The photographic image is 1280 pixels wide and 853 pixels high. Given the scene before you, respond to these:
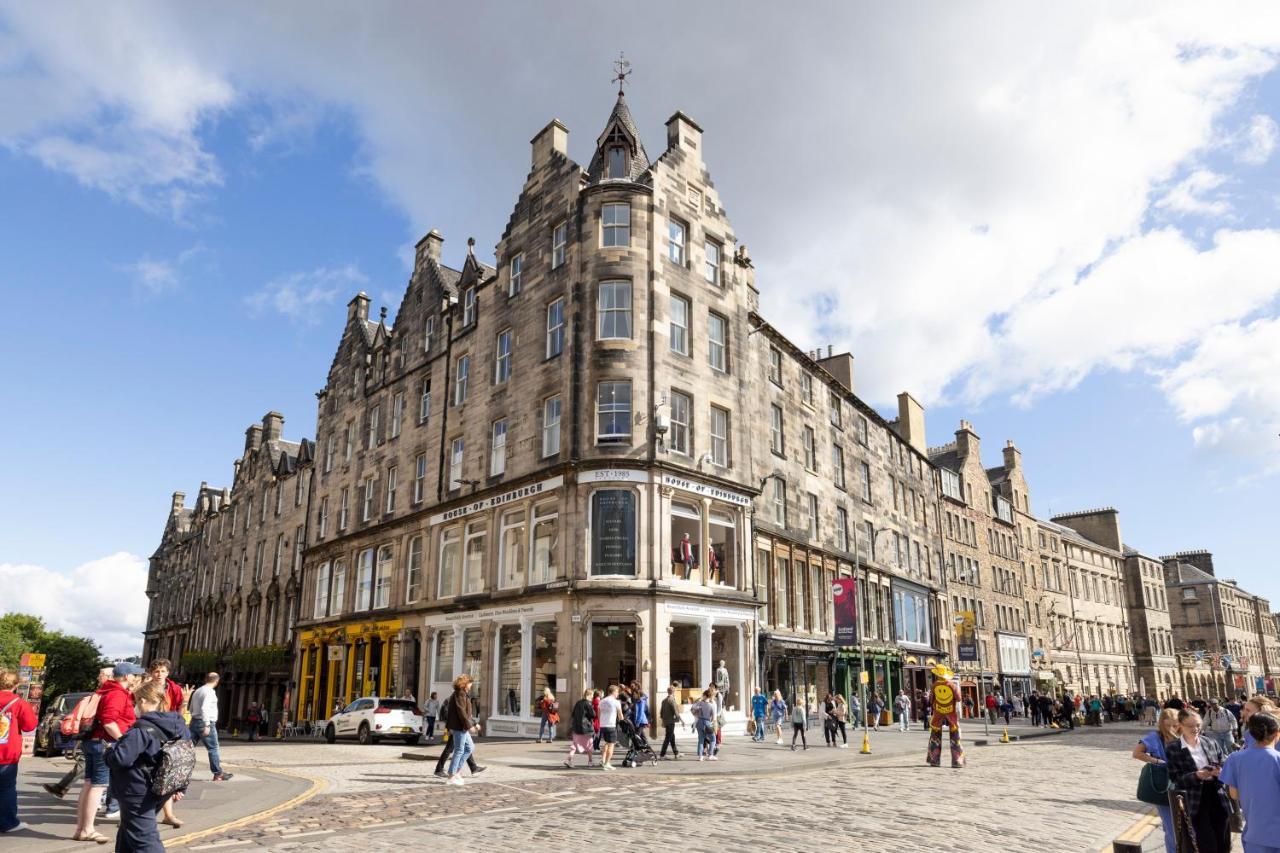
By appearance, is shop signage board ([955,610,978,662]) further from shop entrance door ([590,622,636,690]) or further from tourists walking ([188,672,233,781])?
tourists walking ([188,672,233,781])

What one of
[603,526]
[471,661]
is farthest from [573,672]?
[471,661]

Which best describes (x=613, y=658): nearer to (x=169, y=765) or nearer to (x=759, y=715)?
(x=759, y=715)

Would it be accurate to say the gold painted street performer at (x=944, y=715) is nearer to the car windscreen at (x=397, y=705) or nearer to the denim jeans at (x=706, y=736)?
the denim jeans at (x=706, y=736)

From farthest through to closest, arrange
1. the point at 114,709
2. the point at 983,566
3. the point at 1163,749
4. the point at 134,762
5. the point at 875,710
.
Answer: the point at 983,566 → the point at 875,710 → the point at 114,709 → the point at 1163,749 → the point at 134,762

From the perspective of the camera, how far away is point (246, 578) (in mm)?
54500

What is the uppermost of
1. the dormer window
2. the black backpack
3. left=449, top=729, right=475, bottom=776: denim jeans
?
the dormer window

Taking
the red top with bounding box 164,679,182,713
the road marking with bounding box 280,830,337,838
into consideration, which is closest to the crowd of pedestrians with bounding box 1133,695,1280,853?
the road marking with bounding box 280,830,337,838

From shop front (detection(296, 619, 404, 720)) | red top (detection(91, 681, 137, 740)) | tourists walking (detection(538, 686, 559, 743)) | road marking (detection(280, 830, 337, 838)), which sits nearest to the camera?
red top (detection(91, 681, 137, 740))

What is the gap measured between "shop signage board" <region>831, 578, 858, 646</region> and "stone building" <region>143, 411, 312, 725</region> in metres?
28.9

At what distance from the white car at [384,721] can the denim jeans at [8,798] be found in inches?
684

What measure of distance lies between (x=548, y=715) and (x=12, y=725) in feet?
54.3

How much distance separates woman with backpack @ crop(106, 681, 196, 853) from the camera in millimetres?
6496

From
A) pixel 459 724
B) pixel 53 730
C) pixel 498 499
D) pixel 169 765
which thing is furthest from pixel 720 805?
pixel 498 499

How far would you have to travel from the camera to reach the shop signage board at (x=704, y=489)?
87.3ft
